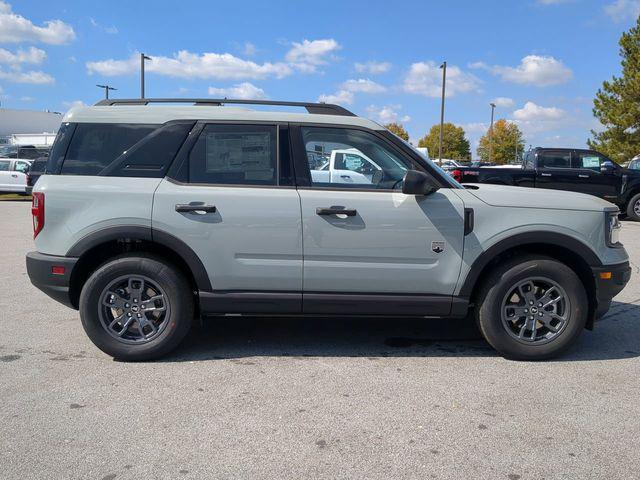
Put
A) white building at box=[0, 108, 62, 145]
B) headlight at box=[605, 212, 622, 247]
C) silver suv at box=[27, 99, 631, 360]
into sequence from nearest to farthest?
silver suv at box=[27, 99, 631, 360], headlight at box=[605, 212, 622, 247], white building at box=[0, 108, 62, 145]

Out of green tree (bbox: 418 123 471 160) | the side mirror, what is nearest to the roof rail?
the side mirror

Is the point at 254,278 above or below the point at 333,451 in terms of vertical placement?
above

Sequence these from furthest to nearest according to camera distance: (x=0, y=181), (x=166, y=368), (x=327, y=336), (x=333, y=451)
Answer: (x=0, y=181), (x=327, y=336), (x=166, y=368), (x=333, y=451)

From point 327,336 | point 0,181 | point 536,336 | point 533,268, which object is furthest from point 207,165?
point 0,181

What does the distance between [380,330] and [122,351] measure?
7.58 ft

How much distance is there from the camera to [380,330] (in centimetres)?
519

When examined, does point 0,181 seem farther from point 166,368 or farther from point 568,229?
point 568,229

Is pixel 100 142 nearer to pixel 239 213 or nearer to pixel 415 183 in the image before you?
pixel 239 213

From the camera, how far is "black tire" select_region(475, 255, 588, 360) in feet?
13.9

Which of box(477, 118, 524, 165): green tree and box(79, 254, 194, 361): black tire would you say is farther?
box(477, 118, 524, 165): green tree

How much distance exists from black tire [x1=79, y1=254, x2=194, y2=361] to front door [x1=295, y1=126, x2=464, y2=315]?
3.15 ft

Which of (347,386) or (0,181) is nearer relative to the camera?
(347,386)

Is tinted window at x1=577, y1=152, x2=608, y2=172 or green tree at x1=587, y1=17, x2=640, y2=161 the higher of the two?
green tree at x1=587, y1=17, x2=640, y2=161

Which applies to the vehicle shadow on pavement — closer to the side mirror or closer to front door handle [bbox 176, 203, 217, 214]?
front door handle [bbox 176, 203, 217, 214]
